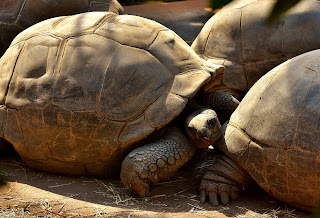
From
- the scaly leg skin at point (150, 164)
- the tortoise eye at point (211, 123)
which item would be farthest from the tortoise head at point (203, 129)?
the scaly leg skin at point (150, 164)

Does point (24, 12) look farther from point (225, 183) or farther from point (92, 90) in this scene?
point (225, 183)

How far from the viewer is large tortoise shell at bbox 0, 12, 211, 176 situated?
3328 mm

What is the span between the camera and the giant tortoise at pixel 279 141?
274 centimetres

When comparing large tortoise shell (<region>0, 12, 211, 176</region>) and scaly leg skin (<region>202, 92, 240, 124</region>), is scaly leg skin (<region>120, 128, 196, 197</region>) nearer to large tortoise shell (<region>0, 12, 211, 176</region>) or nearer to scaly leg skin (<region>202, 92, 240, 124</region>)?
large tortoise shell (<region>0, 12, 211, 176</region>)

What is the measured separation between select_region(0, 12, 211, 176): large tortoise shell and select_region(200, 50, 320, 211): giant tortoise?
1.71 ft

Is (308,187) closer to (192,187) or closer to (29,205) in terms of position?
(192,187)

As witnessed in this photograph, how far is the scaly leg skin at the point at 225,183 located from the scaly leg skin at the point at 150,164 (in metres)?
0.27

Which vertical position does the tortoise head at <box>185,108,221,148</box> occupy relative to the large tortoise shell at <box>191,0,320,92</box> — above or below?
below

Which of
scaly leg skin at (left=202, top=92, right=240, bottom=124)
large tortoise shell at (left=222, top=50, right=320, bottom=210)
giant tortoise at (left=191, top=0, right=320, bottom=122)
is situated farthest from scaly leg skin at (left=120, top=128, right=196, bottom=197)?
giant tortoise at (left=191, top=0, right=320, bottom=122)

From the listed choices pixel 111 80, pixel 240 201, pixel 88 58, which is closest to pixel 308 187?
pixel 240 201

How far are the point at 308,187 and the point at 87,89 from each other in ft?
5.83

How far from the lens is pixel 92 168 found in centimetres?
353

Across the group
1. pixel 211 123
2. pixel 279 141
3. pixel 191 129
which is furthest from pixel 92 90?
pixel 279 141

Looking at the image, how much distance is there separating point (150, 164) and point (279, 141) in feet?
3.06
